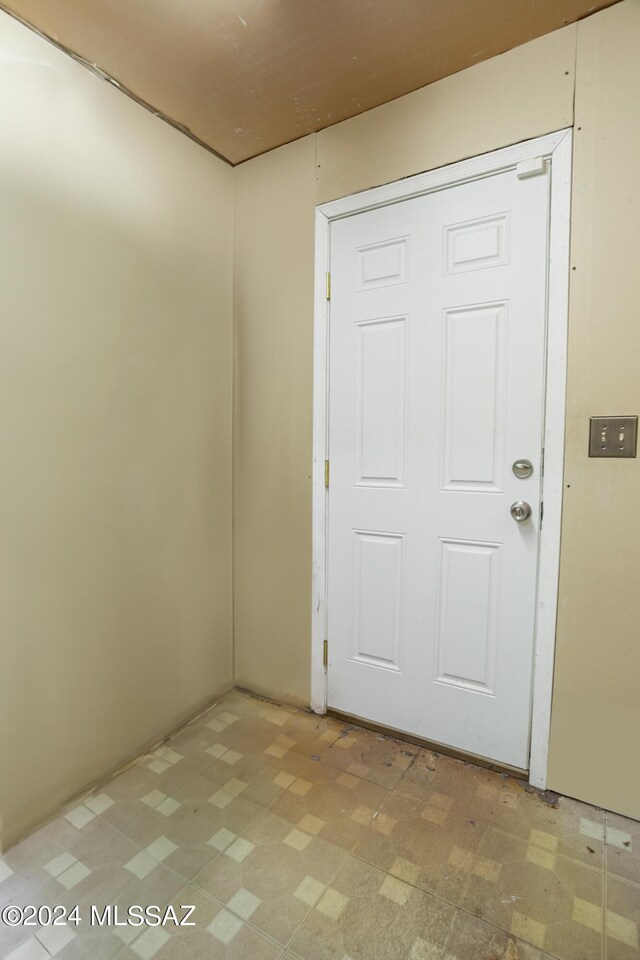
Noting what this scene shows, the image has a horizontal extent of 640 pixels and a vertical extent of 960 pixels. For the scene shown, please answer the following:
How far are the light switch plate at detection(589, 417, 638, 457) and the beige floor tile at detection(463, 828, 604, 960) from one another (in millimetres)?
1171

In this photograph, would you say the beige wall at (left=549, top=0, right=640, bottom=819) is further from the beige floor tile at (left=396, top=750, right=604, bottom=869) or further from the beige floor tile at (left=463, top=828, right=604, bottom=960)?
the beige floor tile at (left=463, top=828, right=604, bottom=960)

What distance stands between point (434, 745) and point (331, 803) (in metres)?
0.48

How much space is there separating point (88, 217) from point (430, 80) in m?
1.26

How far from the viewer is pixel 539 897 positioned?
1210mm

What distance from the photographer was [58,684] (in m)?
1.51

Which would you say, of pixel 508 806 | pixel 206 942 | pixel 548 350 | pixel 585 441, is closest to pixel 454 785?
pixel 508 806

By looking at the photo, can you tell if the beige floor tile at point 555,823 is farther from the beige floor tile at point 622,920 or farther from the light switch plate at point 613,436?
the light switch plate at point 613,436

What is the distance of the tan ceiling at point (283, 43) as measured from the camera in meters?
1.35

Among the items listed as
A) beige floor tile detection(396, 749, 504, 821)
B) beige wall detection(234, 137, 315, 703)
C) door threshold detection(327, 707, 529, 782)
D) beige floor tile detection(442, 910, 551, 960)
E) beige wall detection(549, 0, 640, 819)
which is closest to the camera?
beige floor tile detection(442, 910, 551, 960)

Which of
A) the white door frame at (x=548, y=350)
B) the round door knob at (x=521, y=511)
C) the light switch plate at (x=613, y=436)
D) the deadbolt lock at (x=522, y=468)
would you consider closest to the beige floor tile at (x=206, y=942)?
the white door frame at (x=548, y=350)

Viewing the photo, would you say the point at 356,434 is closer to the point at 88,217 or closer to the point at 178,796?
the point at 88,217

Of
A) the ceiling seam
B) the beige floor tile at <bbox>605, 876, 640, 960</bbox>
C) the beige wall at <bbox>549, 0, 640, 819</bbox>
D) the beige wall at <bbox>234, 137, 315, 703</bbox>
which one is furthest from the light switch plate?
the ceiling seam

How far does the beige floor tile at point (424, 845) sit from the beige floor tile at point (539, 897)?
0.12ft

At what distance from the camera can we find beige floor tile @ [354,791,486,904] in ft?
4.14
